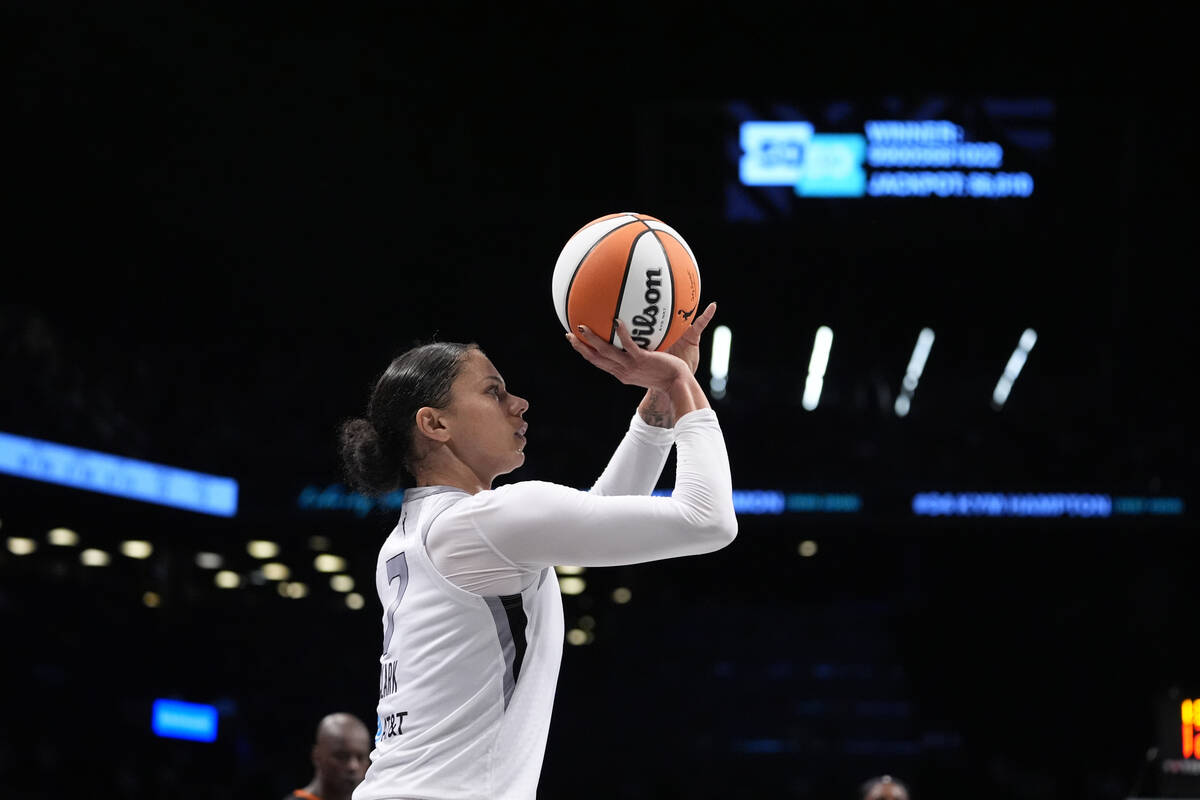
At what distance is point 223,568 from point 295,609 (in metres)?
2.35

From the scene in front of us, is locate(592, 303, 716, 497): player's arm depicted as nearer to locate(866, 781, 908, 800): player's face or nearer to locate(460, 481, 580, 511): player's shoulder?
locate(460, 481, 580, 511): player's shoulder

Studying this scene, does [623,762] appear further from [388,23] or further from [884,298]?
[388,23]

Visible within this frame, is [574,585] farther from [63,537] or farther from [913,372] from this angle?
[63,537]

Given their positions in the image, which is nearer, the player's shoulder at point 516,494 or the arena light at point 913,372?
the player's shoulder at point 516,494

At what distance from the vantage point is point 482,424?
2.49m

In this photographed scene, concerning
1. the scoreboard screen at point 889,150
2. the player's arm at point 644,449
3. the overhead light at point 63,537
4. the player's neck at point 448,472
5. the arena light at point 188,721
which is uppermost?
the scoreboard screen at point 889,150

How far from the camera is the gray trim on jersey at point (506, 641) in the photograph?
2279 mm

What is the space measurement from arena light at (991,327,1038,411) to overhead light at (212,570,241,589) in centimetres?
887

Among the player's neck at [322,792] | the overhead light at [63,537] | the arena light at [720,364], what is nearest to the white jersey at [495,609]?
the player's neck at [322,792]

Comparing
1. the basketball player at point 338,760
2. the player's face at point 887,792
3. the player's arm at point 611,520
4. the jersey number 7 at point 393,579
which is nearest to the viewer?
the player's arm at point 611,520

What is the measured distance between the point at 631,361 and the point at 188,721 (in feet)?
42.2

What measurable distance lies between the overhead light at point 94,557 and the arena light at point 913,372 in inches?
326

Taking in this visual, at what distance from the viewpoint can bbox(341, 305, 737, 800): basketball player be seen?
2.19 meters

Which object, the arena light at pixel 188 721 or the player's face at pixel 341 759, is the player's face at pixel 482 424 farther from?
the arena light at pixel 188 721
